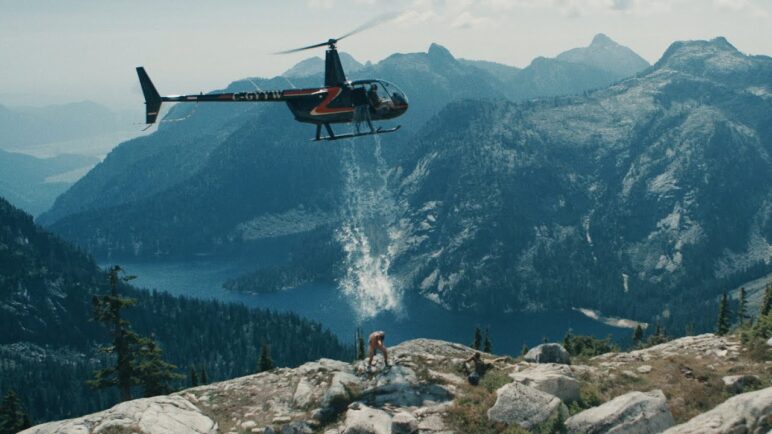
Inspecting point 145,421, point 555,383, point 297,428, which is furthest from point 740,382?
point 145,421

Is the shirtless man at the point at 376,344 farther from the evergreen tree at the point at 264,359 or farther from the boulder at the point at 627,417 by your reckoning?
the evergreen tree at the point at 264,359

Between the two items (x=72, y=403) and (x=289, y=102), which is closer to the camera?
(x=289, y=102)

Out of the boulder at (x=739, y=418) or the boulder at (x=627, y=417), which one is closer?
the boulder at (x=739, y=418)

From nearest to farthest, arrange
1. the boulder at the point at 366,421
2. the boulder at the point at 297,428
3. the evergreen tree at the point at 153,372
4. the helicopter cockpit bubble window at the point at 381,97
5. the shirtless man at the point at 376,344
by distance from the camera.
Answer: the boulder at the point at 366,421, the boulder at the point at 297,428, the shirtless man at the point at 376,344, the evergreen tree at the point at 153,372, the helicopter cockpit bubble window at the point at 381,97

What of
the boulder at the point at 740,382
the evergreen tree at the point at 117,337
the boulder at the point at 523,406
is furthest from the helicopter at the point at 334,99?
the boulder at the point at 740,382

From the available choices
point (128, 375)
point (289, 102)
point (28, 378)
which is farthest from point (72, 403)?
point (289, 102)

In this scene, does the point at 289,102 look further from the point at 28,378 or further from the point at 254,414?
the point at 28,378
